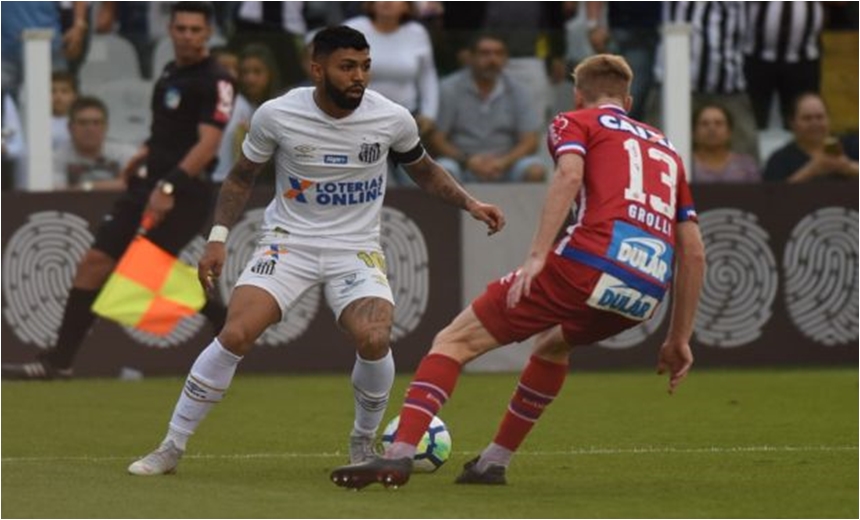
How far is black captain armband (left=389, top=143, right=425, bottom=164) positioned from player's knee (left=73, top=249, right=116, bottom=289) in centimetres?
652

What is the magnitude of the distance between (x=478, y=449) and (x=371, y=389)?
1.61 meters

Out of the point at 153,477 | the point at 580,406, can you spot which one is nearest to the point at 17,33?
the point at 580,406

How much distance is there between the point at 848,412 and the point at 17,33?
280 inches

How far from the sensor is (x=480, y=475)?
9797 mm

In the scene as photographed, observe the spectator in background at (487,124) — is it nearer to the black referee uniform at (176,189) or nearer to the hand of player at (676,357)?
the black referee uniform at (176,189)

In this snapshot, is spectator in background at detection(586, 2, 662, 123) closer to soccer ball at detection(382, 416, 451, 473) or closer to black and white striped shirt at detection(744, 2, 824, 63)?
black and white striped shirt at detection(744, 2, 824, 63)

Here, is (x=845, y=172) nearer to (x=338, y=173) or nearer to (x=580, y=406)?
(x=580, y=406)

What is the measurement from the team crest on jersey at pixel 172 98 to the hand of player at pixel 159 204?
59cm

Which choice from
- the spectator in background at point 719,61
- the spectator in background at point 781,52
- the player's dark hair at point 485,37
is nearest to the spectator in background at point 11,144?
the player's dark hair at point 485,37

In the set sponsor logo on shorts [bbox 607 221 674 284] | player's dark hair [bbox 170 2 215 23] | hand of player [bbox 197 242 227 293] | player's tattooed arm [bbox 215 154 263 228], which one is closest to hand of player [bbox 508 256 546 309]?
sponsor logo on shorts [bbox 607 221 674 284]

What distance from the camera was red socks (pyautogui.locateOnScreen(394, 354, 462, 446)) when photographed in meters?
9.20

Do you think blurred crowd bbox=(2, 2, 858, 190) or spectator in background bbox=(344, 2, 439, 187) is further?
spectator in background bbox=(344, 2, 439, 187)

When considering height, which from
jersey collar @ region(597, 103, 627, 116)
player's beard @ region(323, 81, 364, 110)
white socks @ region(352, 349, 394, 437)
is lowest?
white socks @ region(352, 349, 394, 437)

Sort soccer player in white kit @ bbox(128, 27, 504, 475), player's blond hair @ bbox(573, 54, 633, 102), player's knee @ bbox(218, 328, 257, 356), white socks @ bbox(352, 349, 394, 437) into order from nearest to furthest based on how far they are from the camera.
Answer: player's blond hair @ bbox(573, 54, 633, 102)
player's knee @ bbox(218, 328, 257, 356)
soccer player in white kit @ bbox(128, 27, 504, 475)
white socks @ bbox(352, 349, 394, 437)
